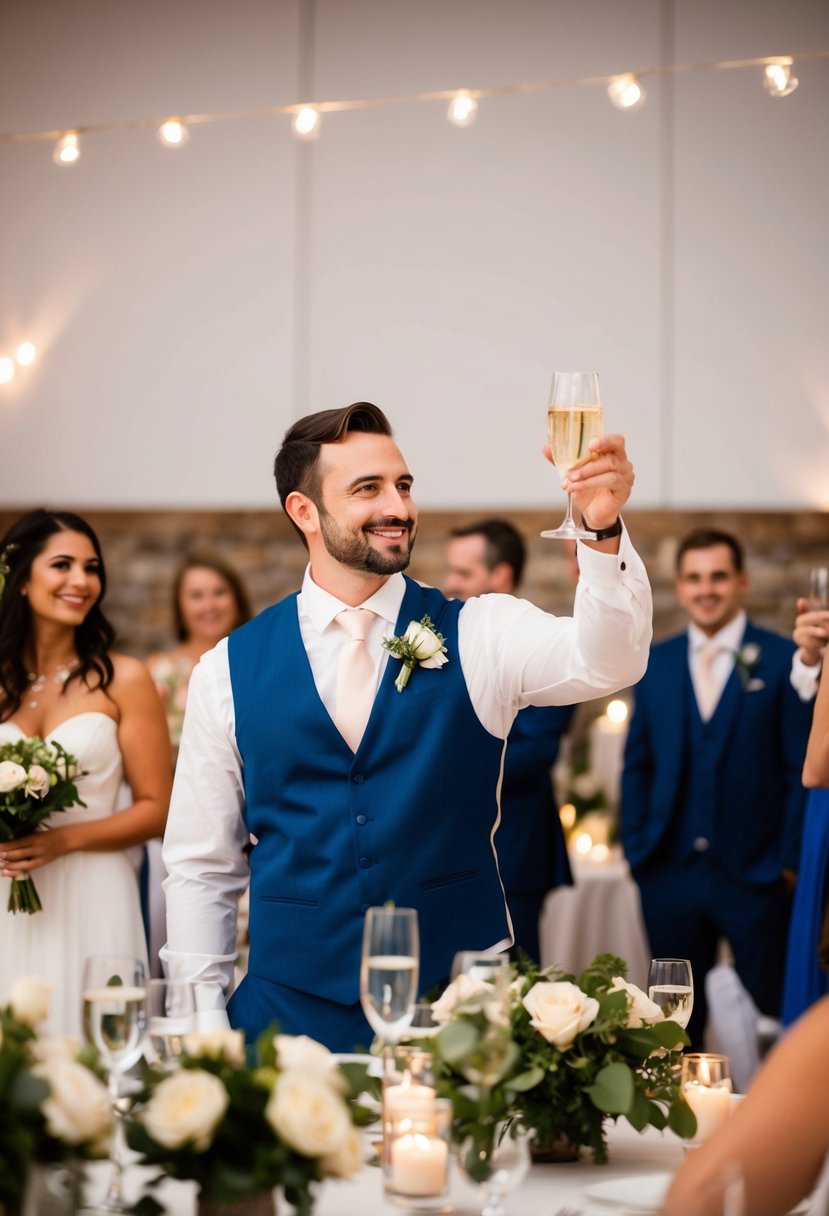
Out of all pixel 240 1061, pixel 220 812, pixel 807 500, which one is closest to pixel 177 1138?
pixel 240 1061

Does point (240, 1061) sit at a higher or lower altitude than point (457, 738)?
lower

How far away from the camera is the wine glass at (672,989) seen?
180 centimetres

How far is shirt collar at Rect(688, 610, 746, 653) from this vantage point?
15.5ft

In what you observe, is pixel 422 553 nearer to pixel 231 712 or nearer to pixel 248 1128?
pixel 231 712

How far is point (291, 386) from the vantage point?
5559mm

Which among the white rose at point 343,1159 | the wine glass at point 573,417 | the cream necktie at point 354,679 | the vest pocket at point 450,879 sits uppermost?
the wine glass at point 573,417

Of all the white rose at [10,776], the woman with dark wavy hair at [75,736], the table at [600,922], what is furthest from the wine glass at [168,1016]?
the table at [600,922]

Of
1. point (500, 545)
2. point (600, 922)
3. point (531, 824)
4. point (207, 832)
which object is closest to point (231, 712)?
point (207, 832)

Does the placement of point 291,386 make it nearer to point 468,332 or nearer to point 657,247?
point 468,332

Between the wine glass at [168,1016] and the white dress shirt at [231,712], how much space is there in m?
0.80

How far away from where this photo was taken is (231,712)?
253cm

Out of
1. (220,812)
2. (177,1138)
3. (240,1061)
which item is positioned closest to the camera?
(177,1138)

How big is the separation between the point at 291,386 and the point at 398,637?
322 centimetres

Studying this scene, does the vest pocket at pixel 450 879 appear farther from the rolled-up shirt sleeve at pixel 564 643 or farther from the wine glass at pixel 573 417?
the wine glass at pixel 573 417
